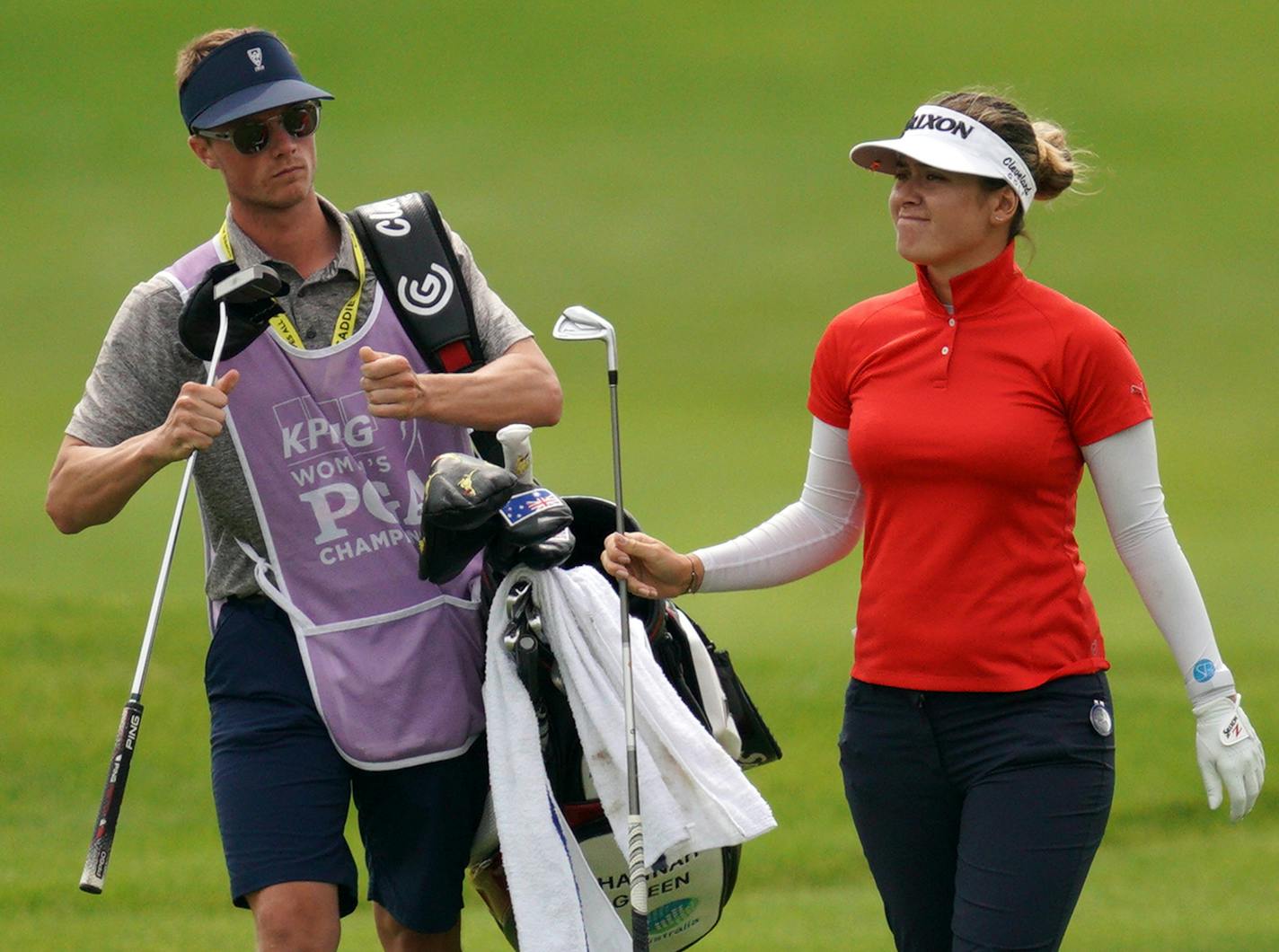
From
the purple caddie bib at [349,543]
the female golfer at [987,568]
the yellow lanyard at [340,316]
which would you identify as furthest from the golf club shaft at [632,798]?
the yellow lanyard at [340,316]

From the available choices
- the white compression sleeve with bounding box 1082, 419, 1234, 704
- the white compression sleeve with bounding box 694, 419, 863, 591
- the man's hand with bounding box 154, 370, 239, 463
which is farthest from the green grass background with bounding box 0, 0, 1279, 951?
the man's hand with bounding box 154, 370, 239, 463

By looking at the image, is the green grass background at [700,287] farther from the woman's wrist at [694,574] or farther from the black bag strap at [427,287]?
the black bag strap at [427,287]

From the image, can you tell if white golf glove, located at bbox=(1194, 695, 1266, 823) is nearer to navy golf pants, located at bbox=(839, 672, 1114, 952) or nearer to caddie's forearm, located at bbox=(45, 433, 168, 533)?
navy golf pants, located at bbox=(839, 672, 1114, 952)

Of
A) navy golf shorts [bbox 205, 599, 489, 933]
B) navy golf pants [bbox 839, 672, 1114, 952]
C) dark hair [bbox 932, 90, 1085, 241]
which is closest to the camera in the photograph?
navy golf pants [bbox 839, 672, 1114, 952]

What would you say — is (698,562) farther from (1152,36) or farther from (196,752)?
(1152,36)

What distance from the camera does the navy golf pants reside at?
434 centimetres

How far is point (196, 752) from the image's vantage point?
1027 cm

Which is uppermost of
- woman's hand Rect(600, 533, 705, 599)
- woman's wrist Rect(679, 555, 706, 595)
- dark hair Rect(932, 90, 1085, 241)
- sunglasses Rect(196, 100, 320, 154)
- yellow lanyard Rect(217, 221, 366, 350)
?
sunglasses Rect(196, 100, 320, 154)

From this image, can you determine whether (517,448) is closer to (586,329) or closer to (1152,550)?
(586,329)

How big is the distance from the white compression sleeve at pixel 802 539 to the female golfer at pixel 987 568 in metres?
0.18

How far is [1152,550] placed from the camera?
4426 millimetres

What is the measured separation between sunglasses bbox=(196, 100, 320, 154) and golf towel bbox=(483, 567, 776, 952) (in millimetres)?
1044

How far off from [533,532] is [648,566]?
0.25 metres

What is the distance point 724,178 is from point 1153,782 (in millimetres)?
13513
